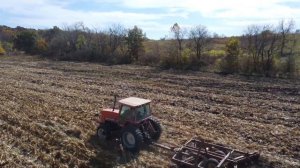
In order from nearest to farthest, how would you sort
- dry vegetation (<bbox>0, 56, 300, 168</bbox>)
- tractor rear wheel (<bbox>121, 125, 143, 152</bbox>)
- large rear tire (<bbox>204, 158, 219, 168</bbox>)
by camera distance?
1. large rear tire (<bbox>204, 158, 219, 168</bbox>)
2. tractor rear wheel (<bbox>121, 125, 143, 152</bbox>)
3. dry vegetation (<bbox>0, 56, 300, 168</bbox>)

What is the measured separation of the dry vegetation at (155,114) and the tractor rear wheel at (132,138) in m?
0.48

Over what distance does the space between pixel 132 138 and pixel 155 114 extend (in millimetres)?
6839

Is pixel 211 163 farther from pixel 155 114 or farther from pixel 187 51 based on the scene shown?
pixel 187 51

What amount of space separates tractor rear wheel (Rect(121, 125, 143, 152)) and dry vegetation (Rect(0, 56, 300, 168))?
0.48 m

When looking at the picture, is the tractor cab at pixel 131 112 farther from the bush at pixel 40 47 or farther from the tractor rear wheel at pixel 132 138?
the bush at pixel 40 47

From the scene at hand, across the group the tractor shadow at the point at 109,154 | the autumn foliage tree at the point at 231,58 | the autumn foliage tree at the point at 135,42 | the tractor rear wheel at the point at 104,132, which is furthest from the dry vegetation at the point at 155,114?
the autumn foliage tree at the point at 135,42

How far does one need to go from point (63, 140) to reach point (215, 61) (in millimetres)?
32597

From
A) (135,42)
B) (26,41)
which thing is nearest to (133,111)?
(135,42)

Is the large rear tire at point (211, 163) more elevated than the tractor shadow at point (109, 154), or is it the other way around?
the large rear tire at point (211, 163)

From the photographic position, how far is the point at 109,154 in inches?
547

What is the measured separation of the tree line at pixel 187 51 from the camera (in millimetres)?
40719

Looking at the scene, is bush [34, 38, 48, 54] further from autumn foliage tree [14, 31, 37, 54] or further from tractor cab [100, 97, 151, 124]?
tractor cab [100, 97, 151, 124]

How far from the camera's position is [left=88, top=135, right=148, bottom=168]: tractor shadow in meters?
13.1

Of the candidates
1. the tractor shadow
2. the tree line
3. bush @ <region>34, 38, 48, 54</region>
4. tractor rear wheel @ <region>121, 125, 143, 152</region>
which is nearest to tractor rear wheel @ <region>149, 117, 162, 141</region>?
the tractor shadow
